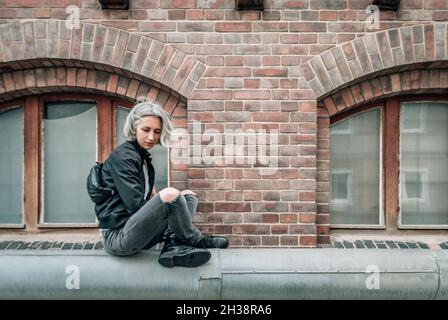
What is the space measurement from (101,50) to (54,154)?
105 centimetres

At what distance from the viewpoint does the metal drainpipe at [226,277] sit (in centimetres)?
296

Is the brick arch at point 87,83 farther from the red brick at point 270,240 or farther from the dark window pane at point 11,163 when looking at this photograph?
the red brick at point 270,240

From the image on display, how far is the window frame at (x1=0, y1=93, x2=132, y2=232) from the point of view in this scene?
418 centimetres

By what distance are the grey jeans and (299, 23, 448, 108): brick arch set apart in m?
1.66

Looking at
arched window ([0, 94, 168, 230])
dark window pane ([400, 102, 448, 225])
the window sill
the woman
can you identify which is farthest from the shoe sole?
dark window pane ([400, 102, 448, 225])

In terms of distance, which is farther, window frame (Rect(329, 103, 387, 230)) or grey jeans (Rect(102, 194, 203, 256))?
window frame (Rect(329, 103, 387, 230))

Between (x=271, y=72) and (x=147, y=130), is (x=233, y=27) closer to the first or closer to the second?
(x=271, y=72)

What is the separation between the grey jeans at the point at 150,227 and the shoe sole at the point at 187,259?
12 centimetres

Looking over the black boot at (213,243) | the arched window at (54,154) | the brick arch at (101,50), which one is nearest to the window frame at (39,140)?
the arched window at (54,154)

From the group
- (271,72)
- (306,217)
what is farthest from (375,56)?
(306,217)

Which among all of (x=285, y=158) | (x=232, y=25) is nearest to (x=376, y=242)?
(x=285, y=158)

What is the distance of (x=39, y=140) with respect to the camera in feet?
13.7

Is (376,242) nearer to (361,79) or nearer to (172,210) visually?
(361,79)

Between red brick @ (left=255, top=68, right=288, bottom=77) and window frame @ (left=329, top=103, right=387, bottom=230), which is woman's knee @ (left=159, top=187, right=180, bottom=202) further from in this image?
window frame @ (left=329, top=103, right=387, bottom=230)
